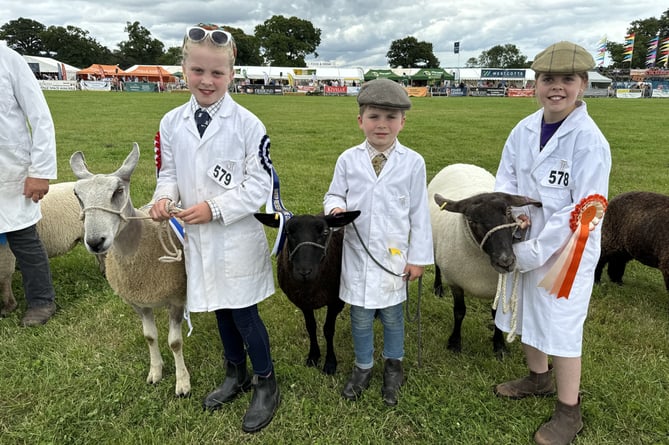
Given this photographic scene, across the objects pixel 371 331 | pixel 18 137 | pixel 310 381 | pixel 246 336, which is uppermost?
pixel 18 137

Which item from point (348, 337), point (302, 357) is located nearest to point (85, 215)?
point (302, 357)

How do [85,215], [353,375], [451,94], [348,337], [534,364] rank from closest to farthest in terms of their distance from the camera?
[85,215] → [534,364] → [353,375] → [348,337] → [451,94]

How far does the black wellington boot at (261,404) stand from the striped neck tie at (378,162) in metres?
1.71

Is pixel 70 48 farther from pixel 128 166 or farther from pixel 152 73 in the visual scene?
pixel 128 166

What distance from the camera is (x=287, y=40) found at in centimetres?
10119

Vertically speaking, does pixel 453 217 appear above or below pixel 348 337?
above

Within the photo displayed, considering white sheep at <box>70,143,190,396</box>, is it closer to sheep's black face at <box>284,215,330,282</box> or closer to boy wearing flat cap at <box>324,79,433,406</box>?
sheep's black face at <box>284,215,330,282</box>

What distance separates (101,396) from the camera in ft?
10.6

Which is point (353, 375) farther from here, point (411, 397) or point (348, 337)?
point (348, 337)

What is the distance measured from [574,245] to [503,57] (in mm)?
147097

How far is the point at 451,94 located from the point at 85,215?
6241 cm

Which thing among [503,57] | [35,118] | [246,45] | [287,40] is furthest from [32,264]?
[503,57]

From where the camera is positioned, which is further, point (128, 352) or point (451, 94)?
point (451, 94)

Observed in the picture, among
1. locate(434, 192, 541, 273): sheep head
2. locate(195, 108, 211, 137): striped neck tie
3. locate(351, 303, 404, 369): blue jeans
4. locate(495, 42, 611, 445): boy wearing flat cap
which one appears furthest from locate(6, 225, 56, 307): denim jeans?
locate(495, 42, 611, 445): boy wearing flat cap
